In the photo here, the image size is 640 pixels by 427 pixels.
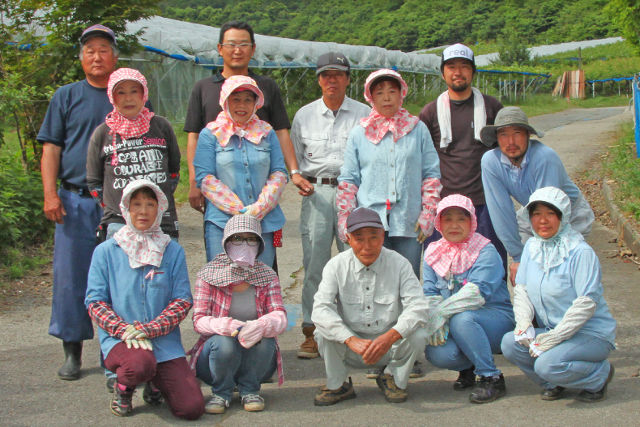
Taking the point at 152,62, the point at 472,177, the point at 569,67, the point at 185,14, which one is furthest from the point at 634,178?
the point at 185,14

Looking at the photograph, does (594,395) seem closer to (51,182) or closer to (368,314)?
(368,314)

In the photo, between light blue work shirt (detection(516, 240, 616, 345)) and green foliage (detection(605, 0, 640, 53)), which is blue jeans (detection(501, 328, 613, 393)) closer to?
light blue work shirt (detection(516, 240, 616, 345))

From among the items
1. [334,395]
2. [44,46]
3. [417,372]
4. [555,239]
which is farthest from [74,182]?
[44,46]

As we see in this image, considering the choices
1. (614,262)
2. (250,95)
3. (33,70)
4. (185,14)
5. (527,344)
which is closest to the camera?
(527,344)

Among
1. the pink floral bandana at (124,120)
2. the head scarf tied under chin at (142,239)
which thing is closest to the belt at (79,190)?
the pink floral bandana at (124,120)

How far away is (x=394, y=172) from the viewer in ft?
16.0

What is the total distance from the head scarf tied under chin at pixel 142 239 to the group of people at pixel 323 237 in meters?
0.01

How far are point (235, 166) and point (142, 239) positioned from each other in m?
0.83

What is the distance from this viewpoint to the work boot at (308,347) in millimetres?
5230

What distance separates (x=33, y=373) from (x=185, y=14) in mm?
62691

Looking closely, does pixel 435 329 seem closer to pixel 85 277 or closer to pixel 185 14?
pixel 85 277

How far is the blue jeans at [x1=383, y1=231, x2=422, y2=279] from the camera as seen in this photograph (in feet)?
16.2

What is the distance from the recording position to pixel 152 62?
664 inches

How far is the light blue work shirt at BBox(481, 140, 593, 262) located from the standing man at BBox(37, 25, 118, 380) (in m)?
2.67
